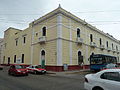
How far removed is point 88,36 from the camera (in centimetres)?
2759

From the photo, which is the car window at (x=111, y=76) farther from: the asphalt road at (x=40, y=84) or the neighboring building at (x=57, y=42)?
the neighboring building at (x=57, y=42)

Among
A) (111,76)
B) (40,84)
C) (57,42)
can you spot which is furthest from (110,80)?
(57,42)

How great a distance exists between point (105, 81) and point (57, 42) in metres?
15.3

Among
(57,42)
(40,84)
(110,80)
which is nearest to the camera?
(110,80)

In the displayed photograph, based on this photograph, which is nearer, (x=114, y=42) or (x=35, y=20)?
(x=35, y=20)

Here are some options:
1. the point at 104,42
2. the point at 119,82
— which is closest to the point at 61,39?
the point at 119,82

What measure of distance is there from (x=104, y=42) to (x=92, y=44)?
10057mm

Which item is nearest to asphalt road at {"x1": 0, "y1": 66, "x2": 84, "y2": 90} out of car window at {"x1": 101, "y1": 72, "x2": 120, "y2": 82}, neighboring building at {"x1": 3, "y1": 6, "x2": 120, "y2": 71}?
car window at {"x1": 101, "y1": 72, "x2": 120, "y2": 82}

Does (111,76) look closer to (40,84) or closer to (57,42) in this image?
(40,84)

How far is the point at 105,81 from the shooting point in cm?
480

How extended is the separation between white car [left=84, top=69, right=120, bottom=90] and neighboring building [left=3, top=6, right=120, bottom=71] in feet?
45.2

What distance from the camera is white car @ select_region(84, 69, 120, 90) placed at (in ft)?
14.8

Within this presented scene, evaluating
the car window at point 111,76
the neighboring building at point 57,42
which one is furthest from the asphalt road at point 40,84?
the neighboring building at point 57,42

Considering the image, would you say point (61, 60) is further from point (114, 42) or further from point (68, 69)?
point (114, 42)
